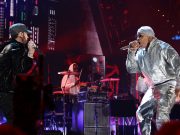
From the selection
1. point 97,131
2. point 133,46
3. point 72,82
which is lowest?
point 97,131

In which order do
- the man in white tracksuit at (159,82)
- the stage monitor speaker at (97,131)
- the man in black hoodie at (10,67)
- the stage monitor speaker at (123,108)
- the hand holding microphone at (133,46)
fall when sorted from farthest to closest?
the stage monitor speaker at (123,108)
the stage monitor speaker at (97,131)
the hand holding microphone at (133,46)
the man in white tracksuit at (159,82)
the man in black hoodie at (10,67)

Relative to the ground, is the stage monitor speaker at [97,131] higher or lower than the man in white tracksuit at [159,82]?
lower

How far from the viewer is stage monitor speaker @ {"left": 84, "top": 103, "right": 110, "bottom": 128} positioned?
10.2 metres

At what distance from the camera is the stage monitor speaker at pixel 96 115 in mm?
10156

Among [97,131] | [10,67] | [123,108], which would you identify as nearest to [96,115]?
[97,131]

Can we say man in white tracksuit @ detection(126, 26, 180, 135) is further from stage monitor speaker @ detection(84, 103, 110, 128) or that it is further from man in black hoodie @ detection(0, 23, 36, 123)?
stage monitor speaker @ detection(84, 103, 110, 128)

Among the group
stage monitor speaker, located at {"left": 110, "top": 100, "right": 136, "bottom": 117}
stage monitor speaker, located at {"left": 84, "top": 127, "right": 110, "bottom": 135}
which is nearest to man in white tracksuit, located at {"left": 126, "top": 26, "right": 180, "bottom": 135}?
stage monitor speaker, located at {"left": 84, "top": 127, "right": 110, "bottom": 135}

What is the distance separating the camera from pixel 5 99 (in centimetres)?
668

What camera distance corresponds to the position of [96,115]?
1023 cm

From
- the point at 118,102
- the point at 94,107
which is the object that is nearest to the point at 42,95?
the point at 94,107

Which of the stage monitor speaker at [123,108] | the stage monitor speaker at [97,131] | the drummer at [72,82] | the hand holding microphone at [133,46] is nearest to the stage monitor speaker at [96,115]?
the stage monitor speaker at [97,131]

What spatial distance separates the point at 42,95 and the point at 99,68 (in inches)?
563

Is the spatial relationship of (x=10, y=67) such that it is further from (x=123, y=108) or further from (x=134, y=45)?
(x=123, y=108)

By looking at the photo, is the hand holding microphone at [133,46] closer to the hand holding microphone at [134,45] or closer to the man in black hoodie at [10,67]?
the hand holding microphone at [134,45]
